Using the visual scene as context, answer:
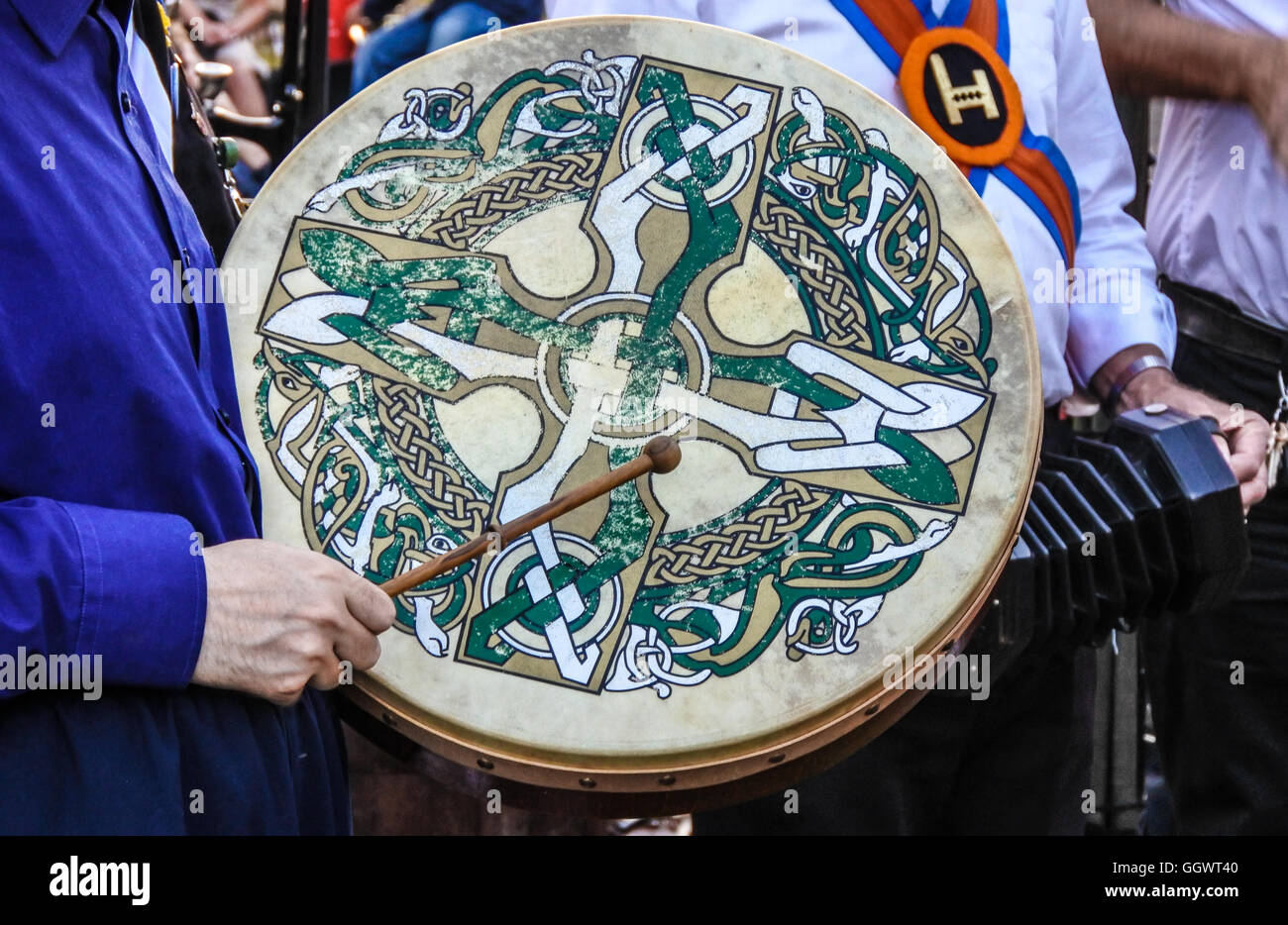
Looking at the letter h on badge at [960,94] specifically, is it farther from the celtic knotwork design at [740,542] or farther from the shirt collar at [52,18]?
the shirt collar at [52,18]

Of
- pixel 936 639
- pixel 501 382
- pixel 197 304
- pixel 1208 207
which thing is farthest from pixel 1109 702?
pixel 197 304

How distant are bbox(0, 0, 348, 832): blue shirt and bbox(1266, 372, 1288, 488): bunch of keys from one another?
1.55 m

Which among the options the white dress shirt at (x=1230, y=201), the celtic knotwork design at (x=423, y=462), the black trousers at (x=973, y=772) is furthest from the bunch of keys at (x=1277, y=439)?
the celtic knotwork design at (x=423, y=462)

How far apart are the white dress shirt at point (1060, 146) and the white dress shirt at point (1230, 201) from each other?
18 cm

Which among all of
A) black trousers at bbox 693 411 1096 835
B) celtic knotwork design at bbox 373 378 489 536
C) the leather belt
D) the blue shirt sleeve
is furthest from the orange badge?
the blue shirt sleeve

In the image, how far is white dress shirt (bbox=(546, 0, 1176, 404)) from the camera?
1.96 m

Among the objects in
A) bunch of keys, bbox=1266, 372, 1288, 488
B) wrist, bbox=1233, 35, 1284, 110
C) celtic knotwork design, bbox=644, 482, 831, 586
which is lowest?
celtic knotwork design, bbox=644, 482, 831, 586

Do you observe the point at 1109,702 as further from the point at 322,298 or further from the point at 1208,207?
the point at 322,298

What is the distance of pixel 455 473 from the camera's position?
1502 millimetres

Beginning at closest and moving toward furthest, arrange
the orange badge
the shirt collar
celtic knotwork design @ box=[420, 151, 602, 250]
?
the shirt collar, celtic knotwork design @ box=[420, 151, 602, 250], the orange badge

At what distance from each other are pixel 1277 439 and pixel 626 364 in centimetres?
120

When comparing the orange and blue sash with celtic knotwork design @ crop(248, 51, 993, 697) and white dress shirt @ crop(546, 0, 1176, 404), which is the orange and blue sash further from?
celtic knotwork design @ crop(248, 51, 993, 697)

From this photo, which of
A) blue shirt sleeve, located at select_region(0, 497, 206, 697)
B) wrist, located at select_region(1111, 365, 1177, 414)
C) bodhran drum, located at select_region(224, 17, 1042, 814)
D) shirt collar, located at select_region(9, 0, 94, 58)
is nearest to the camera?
blue shirt sleeve, located at select_region(0, 497, 206, 697)

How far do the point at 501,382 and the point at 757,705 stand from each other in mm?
417
